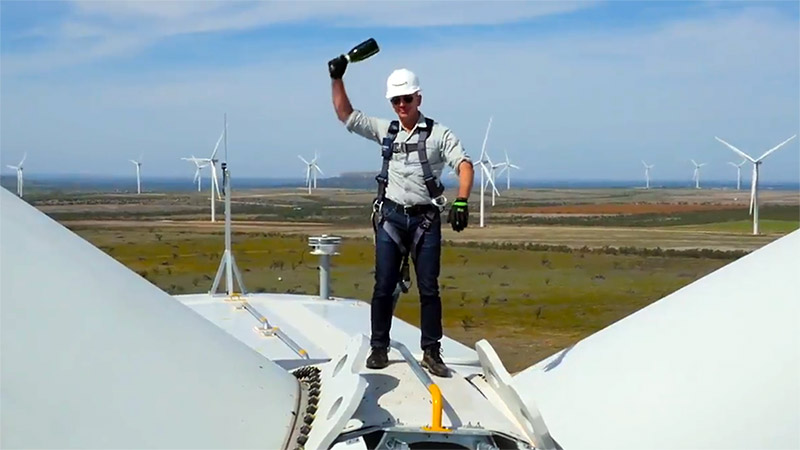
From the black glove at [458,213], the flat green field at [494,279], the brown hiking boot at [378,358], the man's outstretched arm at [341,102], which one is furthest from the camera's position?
the flat green field at [494,279]

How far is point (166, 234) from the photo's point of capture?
4756cm

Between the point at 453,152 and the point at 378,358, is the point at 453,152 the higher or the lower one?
the higher one

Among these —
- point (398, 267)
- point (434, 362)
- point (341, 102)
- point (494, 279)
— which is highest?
point (341, 102)

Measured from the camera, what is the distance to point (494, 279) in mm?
27109

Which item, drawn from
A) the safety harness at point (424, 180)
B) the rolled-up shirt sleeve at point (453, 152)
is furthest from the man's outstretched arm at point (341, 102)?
the rolled-up shirt sleeve at point (453, 152)

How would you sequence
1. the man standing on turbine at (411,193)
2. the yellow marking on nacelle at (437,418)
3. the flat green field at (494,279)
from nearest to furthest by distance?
the yellow marking on nacelle at (437,418), the man standing on turbine at (411,193), the flat green field at (494,279)

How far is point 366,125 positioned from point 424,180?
448 millimetres

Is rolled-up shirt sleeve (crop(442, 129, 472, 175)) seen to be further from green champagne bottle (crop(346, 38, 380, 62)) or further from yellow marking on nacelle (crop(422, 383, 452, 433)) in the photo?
yellow marking on nacelle (crop(422, 383, 452, 433))

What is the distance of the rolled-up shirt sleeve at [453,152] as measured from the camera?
4.71 metres

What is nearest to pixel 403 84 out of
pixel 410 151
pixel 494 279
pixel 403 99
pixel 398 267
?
pixel 403 99

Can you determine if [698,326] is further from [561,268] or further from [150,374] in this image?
[561,268]

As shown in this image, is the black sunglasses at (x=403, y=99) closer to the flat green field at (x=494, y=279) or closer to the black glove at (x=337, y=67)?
the black glove at (x=337, y=67)

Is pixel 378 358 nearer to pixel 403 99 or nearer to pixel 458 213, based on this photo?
pixel 458 213

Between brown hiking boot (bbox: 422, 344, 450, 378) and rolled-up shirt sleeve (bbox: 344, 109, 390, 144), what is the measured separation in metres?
1.14
